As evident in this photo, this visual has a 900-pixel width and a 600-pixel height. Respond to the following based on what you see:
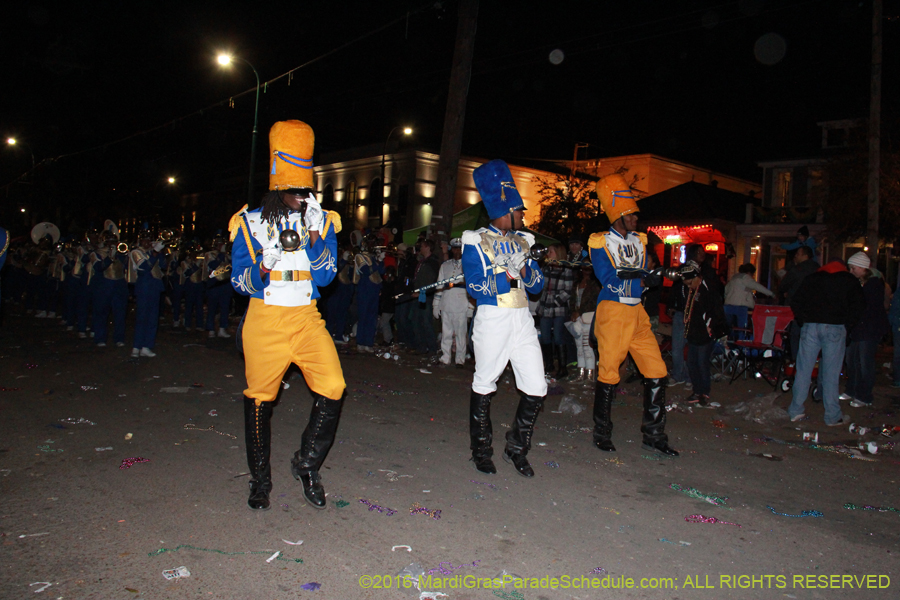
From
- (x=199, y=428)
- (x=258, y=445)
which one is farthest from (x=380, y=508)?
(x=199, y=428)

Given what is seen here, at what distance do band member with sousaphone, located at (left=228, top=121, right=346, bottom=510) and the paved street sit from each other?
40 cm

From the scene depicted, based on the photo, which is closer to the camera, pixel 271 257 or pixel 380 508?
pixel 271 257

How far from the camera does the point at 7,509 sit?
4.09 meters

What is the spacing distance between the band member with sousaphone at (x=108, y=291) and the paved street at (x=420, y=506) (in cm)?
476

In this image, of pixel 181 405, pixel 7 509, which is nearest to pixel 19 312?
pixel 181 405

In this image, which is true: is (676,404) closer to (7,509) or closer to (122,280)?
(7,509)

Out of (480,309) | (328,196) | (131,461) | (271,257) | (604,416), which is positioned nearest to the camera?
(271,257)

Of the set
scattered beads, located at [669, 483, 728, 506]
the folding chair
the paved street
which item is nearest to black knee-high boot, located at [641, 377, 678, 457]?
the paved street

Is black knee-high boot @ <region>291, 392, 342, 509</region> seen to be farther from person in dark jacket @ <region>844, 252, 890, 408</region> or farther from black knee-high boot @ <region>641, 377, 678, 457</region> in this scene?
person in dark jacket @ <region>844, 252, 890, 408</region>

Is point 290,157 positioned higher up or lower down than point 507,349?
higher up

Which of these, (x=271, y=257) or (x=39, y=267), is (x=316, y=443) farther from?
(x=39, y=267)

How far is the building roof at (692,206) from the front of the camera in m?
35.8

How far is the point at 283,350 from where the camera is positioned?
4199mm

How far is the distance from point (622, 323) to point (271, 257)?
3.28 m
